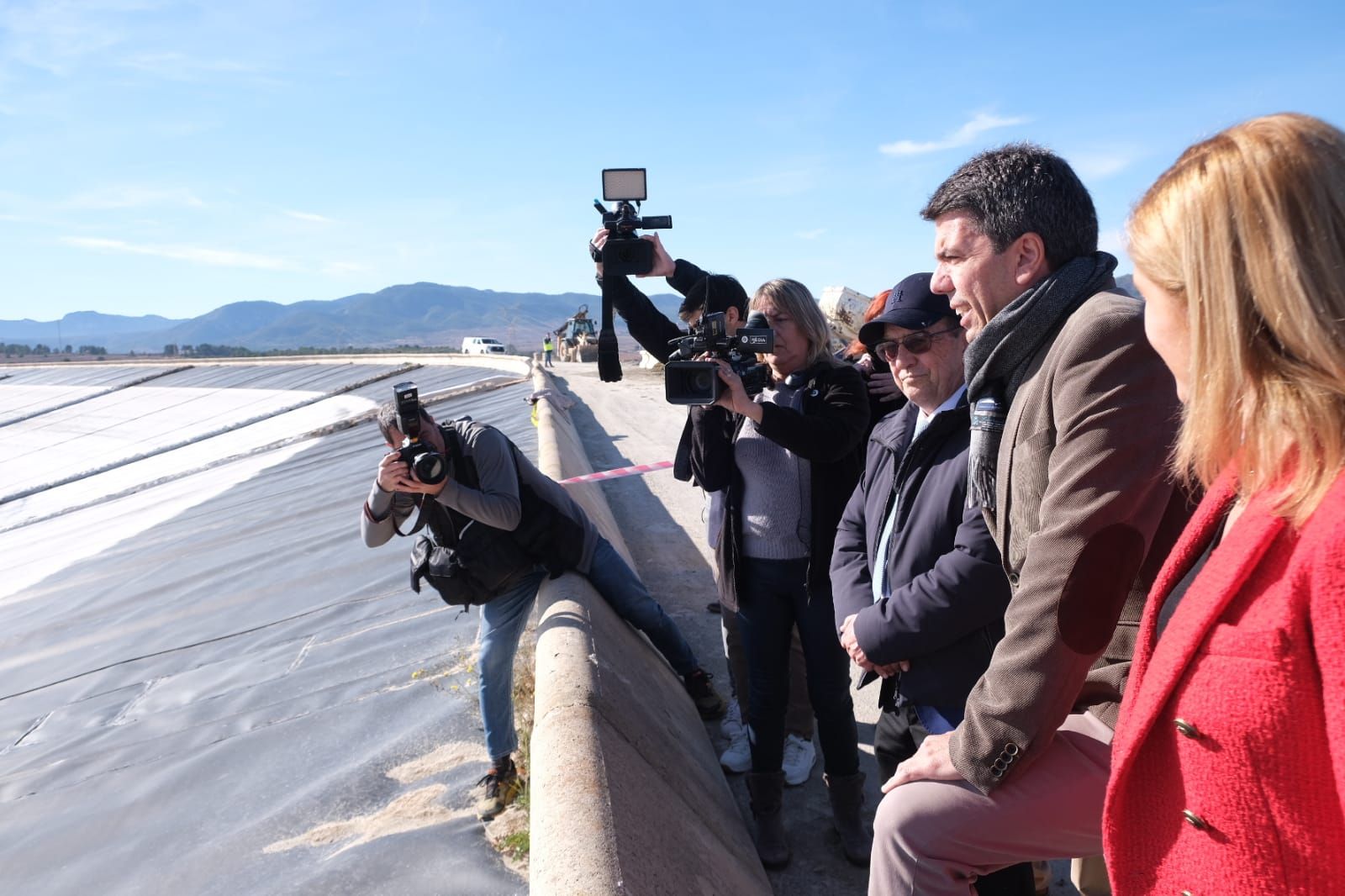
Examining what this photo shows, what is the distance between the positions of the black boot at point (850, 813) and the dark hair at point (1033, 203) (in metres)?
2.10

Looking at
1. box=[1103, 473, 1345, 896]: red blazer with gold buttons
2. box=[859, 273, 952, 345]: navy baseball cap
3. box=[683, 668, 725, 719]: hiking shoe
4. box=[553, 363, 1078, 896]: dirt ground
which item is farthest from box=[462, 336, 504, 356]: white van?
box=[1103, 473, 1345, 896]: red blazer with gold buttons

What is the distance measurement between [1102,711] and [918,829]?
1.54ft

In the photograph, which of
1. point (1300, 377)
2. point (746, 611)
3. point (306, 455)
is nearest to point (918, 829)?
point (1300, 377)

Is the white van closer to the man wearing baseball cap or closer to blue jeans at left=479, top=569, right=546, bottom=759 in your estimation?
blue jeans at left=479, top=569, right=546, bottom=759

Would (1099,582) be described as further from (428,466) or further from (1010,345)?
(428,466)

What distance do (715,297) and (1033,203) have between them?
197cm

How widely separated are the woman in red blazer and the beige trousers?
0.48 metres

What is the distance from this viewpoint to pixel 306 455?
13336 millimetres

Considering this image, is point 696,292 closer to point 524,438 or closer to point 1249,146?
point 1249,146

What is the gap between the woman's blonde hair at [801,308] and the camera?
132 inches

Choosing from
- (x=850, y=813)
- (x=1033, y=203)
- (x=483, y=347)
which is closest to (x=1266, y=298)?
(x=1033, y=203)

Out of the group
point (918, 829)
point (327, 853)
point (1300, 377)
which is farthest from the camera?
point (327, 853)

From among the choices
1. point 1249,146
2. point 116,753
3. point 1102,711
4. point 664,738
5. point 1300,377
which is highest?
point 1249,146

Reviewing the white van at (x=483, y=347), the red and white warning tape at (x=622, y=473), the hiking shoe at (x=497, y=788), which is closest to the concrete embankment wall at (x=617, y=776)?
the hiking shoe at (x=497, y=788)
